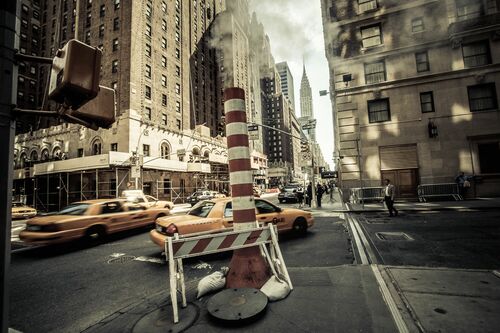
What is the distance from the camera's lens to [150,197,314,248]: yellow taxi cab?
5859 mm

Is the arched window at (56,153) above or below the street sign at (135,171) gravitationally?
above

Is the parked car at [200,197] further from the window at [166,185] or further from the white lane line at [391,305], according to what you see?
the white lane line at [391,305]

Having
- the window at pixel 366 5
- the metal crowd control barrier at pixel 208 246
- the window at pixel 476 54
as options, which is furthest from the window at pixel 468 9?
the metal crowd control barrier at pixel 208 246

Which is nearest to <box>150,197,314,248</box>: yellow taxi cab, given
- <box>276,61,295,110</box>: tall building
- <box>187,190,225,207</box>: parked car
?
<box>187,190,225,207</box>: parked car

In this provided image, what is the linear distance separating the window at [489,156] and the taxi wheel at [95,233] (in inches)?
841

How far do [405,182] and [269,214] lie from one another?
1393 centimetres

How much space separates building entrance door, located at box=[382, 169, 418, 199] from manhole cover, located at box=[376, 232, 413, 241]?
10901mm

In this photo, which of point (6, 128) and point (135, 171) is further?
point (135, 171)

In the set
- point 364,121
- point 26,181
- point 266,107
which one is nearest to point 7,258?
point 364,121

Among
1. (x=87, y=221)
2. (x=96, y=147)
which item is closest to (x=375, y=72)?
(x=87, y=221)

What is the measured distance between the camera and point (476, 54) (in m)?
16.4

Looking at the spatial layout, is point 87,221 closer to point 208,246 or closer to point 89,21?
point 208,246

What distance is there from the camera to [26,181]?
30.7 metres

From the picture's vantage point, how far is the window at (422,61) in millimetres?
17188
